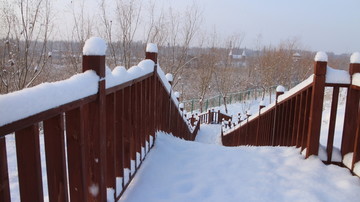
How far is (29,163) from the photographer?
3.74 feet

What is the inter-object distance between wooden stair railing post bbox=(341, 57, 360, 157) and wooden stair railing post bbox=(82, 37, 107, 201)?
2.64m

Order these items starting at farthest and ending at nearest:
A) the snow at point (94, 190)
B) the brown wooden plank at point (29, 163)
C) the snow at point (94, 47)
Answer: the snow at point (94, 190), the snow at point (94, 47), the brown wooden plank at point (29, 163)

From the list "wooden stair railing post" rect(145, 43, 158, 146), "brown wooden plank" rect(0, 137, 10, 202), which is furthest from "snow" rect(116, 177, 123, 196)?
"brown wooden plank" rect(0, 137, 10, 202)

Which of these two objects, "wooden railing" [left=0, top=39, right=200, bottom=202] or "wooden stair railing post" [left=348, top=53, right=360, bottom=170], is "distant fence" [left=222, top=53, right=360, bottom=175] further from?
"wooden railing" [left=0, top=39, right=200, bottom=202]

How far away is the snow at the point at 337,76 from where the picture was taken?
3160 millimetres

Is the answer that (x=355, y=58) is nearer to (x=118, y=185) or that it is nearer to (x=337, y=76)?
(x=337, y=76)

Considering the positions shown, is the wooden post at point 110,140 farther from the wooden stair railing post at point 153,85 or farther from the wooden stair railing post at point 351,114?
the wooden stair railing post at point 351,114

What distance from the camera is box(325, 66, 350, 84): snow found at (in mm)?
3160

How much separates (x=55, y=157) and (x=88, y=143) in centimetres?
42

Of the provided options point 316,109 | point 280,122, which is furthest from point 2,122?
point 280,122

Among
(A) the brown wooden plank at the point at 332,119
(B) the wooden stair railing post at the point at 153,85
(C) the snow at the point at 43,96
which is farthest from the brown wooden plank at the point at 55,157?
(A) the brown wooden plank at the point at 332,119

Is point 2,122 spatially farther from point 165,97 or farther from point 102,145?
point 165,97

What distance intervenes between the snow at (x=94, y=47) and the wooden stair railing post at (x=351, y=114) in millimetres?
2687

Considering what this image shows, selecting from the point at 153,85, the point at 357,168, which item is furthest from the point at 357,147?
the point at 153,85
